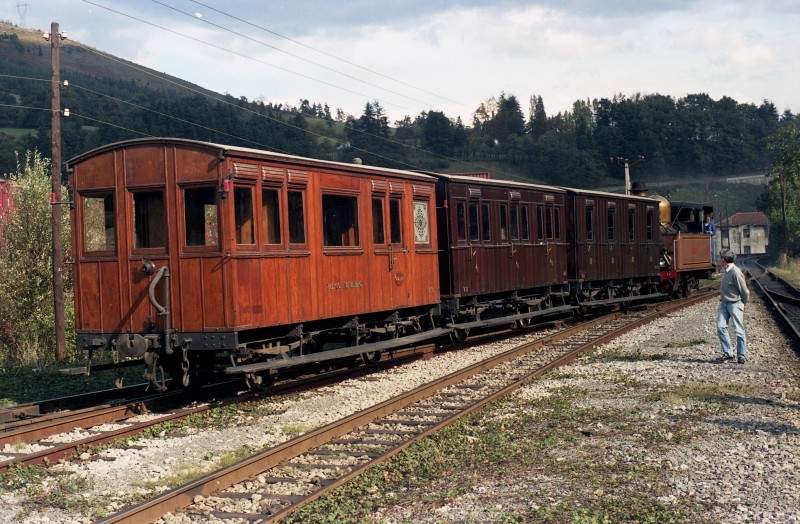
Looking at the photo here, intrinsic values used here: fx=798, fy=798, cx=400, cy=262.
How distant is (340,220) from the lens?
41.0ft

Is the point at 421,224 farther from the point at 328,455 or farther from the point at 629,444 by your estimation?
the point at 629,444

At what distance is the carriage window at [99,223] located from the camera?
11.0m

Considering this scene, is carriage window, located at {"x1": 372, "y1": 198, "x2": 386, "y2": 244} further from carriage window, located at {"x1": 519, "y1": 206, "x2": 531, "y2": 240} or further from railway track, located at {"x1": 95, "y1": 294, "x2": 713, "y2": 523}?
carriage window, located at {"x1": 519, "y1": 206, "x2": 531, "y2": 240}

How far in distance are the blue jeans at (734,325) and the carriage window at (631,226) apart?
11.4m

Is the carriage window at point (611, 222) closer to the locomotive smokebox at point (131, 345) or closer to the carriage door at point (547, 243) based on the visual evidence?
the carriage door at point (547, 243)

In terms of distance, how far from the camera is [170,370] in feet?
37.3

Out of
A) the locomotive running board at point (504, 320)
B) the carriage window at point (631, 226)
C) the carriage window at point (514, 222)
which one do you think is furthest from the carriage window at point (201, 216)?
the carriage window at point (631, 226)

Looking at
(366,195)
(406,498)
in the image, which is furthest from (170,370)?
(406,498)

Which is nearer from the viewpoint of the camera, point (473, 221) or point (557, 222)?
point (473, 221)

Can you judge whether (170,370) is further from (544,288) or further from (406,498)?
(544,288)

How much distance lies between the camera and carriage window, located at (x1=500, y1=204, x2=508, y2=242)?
17705 mm

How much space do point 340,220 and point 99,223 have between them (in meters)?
3.53

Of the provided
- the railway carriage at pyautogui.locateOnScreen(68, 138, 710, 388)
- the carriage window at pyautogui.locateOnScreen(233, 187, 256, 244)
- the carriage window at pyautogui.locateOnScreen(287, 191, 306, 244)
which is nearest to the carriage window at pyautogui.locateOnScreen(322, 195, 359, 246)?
the railway carriage at pyautogui.locateOnScreen(68, 138, 710, 388)

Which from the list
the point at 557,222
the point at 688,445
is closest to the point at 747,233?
the point at 557,222
